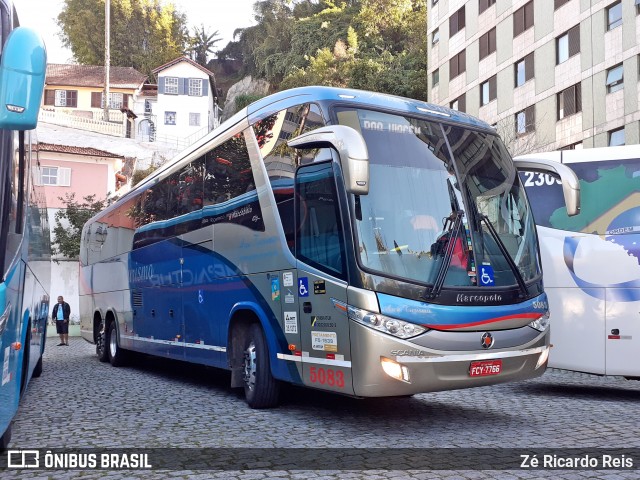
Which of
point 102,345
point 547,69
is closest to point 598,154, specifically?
point 102,345

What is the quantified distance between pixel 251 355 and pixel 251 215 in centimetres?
168

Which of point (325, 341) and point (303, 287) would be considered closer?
point (325, 341)

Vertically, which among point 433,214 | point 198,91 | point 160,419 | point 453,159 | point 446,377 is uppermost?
point 198,91

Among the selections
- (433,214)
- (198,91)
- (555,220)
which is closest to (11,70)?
(433,214)

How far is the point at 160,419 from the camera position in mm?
8578

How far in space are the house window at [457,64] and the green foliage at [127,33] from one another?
4850 cm

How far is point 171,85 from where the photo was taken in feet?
245

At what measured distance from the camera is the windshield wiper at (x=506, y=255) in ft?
25.6

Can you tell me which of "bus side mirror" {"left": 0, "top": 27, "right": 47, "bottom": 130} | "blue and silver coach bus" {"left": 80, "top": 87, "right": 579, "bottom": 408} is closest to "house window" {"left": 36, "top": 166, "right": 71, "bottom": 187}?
"blue and silver coach bus" {"left": 80, "top": 87, "right": 579, "bottom": 408}

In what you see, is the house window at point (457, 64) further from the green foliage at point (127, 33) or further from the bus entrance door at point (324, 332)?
the green foliage at point (127, 33)

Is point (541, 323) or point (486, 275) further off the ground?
point (486, 275)

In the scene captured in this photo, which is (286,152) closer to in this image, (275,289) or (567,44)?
(275,289)

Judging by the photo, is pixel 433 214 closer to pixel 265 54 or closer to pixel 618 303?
pixel 618 303

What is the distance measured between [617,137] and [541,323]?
81.9 feet
